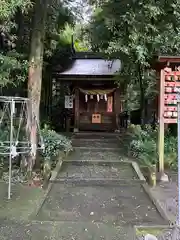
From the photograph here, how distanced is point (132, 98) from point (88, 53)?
3.86 meters

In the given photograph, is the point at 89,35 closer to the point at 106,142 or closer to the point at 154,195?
the point at 106,142

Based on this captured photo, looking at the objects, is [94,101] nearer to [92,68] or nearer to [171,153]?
[92,68]

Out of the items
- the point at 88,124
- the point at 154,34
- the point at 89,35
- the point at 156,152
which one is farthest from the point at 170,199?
the point at 88,124

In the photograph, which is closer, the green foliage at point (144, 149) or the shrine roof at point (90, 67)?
the green foliage at point (144, 149)

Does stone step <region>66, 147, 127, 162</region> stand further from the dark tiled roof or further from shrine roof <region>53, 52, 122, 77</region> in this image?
the dark tiled roof

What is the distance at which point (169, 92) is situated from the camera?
805 cm

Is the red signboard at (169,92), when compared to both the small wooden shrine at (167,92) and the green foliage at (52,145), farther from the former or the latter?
the green foliage at (52,145)

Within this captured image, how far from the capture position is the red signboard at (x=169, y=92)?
8.01 meters

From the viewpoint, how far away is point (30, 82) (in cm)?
834

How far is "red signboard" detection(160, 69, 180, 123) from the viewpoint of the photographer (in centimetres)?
801

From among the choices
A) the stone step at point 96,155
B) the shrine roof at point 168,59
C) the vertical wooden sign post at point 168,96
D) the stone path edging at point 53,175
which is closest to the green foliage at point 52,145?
the stone path edging at point 53,175

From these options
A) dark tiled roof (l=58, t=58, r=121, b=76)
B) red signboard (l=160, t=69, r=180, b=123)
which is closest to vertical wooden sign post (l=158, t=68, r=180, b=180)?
red signboard (l=160, t=69, r=180, b=123)

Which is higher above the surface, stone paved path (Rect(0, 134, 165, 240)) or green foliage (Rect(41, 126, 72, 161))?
green foliage (Rect(41, 126, 72, 161))

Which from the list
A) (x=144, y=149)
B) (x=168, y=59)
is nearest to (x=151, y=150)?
(x=144, y=149)
